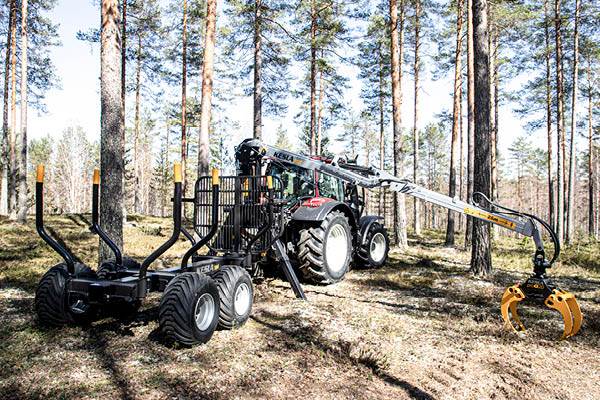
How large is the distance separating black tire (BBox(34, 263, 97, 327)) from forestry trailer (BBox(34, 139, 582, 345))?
0.01 m

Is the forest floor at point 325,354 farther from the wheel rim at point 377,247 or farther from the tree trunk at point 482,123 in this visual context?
the wheel rim at point 377,247

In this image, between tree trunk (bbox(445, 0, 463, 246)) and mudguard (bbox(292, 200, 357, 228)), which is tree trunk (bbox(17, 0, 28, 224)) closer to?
mudguard (bbox(292, 200, 357, 228))

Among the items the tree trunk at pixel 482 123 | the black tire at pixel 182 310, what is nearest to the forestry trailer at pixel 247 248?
the black tire at pixel 182 310

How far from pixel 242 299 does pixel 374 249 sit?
203 inches

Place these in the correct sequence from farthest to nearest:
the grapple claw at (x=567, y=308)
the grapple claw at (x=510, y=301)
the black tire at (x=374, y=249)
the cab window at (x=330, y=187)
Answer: the black tire at (x=374, y=249) → the cab window at (x=330, y=187) → the grapple claw at (x=510, y=301) → the grapple claw at (x=567, y=308)

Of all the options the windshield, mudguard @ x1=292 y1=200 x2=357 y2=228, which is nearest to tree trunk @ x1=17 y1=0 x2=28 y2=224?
the windshield

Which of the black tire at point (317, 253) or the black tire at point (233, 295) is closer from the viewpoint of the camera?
the black tire at point (233, 295)

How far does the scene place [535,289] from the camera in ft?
15.2

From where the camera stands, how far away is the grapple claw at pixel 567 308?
436cm

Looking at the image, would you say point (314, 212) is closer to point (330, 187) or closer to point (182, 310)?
point (330, 187)

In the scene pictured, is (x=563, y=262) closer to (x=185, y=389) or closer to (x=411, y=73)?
(x=185, y=389)

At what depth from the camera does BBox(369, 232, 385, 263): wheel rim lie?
9391 mm

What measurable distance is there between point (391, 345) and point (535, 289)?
1.86 metres

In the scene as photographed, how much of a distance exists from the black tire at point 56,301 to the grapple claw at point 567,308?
17.7 ft
